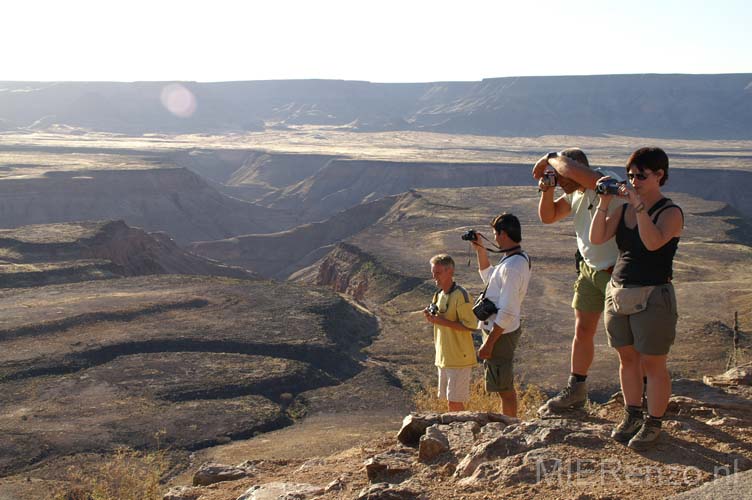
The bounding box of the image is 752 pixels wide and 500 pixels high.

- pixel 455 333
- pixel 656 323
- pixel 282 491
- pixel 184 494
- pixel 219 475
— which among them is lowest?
pixel 219 475

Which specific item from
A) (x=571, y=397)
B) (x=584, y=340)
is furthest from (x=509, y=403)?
(x=584, y=340)

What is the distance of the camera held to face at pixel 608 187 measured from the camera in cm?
601

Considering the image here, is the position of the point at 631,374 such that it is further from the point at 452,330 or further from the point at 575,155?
the point at 452,330

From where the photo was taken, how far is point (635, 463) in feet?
19.1

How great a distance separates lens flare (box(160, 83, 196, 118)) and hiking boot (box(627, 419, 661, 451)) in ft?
622

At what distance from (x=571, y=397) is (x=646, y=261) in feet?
5.95

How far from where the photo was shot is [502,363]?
761 cm

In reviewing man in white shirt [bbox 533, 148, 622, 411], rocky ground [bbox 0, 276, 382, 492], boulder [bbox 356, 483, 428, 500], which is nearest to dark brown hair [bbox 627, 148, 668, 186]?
man in white shirt [bbox 533, 148, 622, 411]

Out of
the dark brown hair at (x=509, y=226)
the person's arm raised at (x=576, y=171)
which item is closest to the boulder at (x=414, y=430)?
the dark brown hair at (x=509, y=226)

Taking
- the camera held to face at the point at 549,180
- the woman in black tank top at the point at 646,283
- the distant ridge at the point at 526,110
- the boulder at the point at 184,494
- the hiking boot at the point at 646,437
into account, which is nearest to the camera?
the woman in black tank top at the point at 646,283

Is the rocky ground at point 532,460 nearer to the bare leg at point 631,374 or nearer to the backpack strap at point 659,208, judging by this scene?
the bare leg at point 631,374

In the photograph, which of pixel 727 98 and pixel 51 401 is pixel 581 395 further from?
pixel 727 98

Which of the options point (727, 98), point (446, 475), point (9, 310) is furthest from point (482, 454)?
point (727, 98)

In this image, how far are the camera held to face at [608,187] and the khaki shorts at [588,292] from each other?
3.36ft
